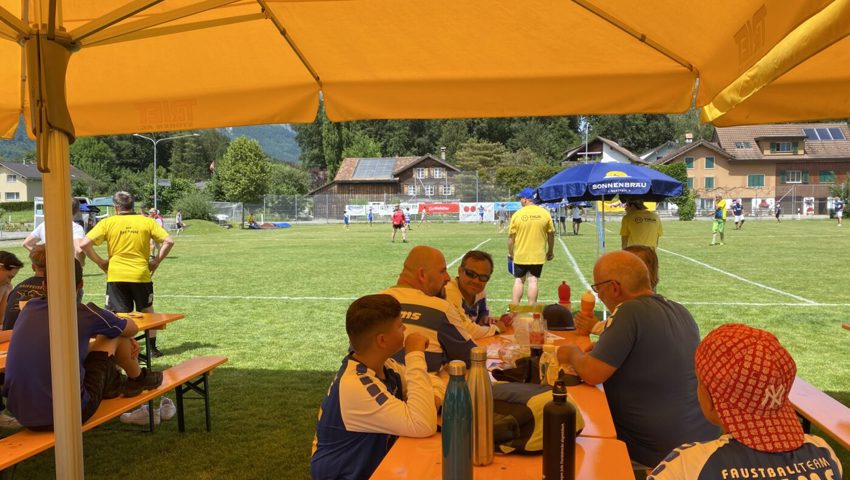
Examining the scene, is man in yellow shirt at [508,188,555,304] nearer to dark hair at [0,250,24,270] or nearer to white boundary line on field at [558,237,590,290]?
white boundary line on field at [558,237,590,290]

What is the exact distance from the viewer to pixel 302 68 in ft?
13.9

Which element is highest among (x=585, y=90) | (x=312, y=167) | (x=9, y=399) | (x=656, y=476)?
(x=312, y=167)

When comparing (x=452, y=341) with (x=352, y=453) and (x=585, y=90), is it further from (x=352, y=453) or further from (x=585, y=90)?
(x=585, y=90)

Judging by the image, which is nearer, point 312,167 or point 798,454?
point 798,454

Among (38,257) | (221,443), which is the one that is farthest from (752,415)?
(38,257)

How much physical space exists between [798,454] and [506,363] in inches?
73.0

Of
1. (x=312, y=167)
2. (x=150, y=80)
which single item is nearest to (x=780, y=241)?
(x=150, y=80)

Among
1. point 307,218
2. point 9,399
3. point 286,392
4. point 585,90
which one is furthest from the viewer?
point 307,218

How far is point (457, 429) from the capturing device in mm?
1738

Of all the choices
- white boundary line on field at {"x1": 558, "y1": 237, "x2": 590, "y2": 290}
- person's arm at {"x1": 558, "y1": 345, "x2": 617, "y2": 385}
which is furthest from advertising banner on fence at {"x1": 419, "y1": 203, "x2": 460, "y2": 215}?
person's arm at {"x1": 558, "y1": 345, "x2": 617, "y2": 385}

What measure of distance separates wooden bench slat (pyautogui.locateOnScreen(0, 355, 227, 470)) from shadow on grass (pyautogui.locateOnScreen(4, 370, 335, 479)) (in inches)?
21.1

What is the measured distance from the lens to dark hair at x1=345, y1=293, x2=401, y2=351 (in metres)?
2.33

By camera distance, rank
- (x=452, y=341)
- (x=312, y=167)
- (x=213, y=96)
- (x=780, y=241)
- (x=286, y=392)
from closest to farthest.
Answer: (x=452, y=341), (x=213, y=96), (x=286, y=392), (x=780, y=241), (x=312, y=167)

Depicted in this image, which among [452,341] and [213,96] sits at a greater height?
[213,96]
